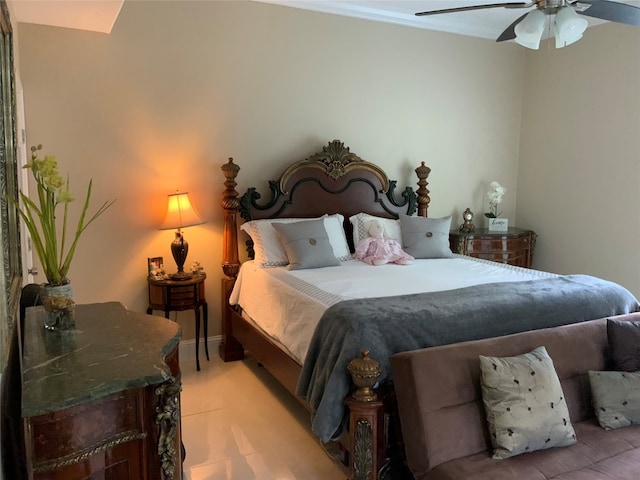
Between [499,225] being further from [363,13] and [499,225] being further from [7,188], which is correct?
[7,188]

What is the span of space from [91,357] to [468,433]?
1.48 m

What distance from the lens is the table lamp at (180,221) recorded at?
3852 millimetres

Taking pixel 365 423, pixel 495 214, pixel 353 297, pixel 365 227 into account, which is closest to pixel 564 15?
pixel 353 297

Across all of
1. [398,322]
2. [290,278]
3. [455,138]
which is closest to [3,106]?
[398,322]

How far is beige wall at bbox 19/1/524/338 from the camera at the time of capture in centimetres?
374

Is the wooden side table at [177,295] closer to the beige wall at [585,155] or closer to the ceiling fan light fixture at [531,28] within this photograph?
the ceiling fan light fixture at [531,28]

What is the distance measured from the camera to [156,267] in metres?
4.00

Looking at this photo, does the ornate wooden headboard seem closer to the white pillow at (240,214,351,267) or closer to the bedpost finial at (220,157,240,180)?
A: the bedpost finial at (220,157,240,180)

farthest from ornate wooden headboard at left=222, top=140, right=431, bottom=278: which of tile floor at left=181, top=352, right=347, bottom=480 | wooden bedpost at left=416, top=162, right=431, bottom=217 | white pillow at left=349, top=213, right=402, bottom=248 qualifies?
tile floor at left=181, top=352, right=347, bottom=480

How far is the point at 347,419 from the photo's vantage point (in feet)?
7.97

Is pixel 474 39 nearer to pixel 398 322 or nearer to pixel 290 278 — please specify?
pixel 290 278

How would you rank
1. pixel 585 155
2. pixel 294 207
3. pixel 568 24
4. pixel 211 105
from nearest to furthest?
pixel 568 24
pixel 211 105
pixel 294 207
pixel 585 155

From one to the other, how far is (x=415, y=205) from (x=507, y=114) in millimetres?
1515

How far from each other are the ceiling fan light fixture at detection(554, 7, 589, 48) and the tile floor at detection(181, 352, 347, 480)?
95.7 inches
